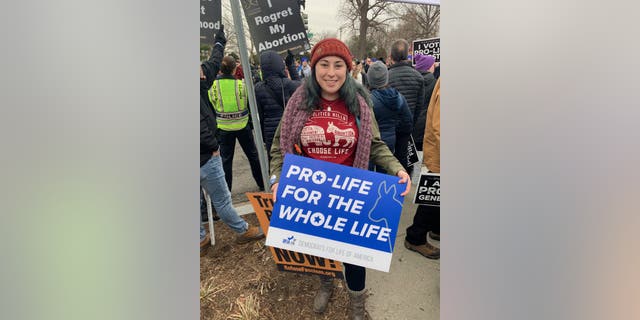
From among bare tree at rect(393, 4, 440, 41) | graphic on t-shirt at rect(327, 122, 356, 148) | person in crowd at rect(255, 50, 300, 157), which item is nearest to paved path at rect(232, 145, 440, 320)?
graphic on t-shirt at rect(327, 122, 356, 148)

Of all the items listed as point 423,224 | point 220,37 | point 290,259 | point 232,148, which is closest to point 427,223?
point 423,224

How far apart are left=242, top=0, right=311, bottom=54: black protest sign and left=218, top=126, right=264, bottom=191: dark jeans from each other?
87 centimetres

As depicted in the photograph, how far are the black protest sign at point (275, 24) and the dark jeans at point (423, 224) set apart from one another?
1441 mm

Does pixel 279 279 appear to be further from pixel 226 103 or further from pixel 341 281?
pixel 226 103

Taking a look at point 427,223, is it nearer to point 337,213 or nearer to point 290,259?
point 290,259

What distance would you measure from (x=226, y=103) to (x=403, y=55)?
1.49m

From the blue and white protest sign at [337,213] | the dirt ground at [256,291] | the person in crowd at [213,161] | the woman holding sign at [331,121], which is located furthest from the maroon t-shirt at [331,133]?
the dirt ground at [256,291]

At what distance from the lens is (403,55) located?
9.55 feet

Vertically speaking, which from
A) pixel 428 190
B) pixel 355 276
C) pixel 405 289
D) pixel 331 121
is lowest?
pixel 405 289

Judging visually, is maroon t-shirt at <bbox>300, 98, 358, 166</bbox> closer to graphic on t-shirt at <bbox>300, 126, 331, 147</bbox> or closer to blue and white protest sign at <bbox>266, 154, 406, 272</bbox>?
graphic on t-shirt at <bbox>300, 126, 331, 147</bbox>

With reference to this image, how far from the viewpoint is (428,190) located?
2.38 meters

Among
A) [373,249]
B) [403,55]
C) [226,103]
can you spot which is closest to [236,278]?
[373,249]

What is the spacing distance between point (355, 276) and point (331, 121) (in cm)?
84
